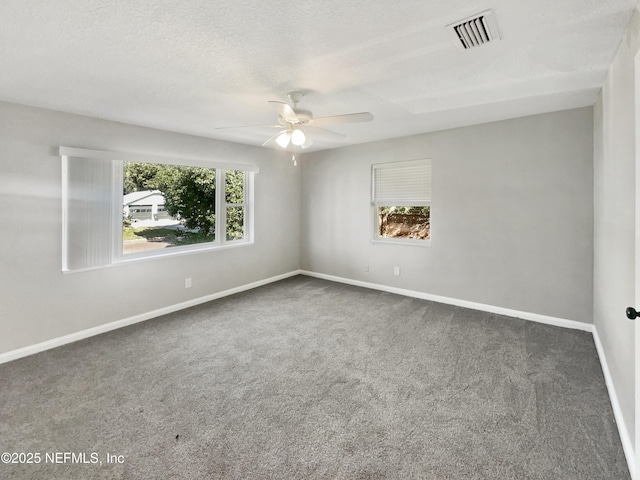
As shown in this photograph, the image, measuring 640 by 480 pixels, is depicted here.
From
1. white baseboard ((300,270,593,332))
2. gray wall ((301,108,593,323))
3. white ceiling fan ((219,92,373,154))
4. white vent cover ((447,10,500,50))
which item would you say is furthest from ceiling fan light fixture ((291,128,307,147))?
white baseboard ((300,270,593,332))

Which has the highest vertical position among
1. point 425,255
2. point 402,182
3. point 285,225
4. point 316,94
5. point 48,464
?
point 316,94

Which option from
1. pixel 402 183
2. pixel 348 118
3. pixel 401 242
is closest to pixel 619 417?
pixel 348 118

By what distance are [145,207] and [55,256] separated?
1.10m

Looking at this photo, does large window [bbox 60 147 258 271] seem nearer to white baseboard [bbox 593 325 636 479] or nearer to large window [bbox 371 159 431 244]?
→ large window [bbox 371 159 431 244]

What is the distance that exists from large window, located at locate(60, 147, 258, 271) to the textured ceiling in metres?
0.63

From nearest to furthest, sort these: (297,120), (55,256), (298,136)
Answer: (297,120)
(298,136)
(55,256)

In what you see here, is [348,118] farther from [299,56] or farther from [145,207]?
[145,207]

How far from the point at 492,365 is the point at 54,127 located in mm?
4606

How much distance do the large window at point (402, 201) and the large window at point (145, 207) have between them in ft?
6.64

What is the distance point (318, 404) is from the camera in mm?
2184

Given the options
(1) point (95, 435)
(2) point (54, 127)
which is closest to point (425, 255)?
(1) point (95, 435)

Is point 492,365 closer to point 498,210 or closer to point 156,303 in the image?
point 498,210

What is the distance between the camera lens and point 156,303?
394cm

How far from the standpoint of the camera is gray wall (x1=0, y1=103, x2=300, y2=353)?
2.84 m
